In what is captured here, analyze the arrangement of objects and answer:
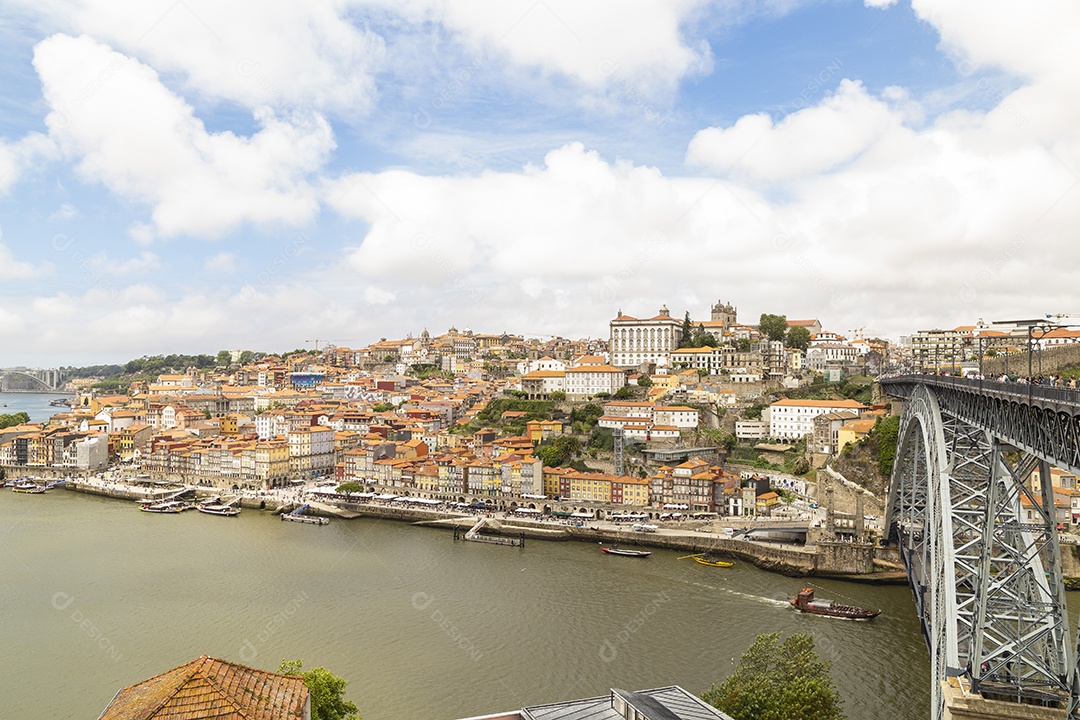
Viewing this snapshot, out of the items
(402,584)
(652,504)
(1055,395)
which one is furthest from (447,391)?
(1055,395)

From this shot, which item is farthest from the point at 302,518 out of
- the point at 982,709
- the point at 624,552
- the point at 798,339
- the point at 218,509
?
the point at 798,339

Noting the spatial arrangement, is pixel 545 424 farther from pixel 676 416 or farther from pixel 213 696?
pixel 213 696

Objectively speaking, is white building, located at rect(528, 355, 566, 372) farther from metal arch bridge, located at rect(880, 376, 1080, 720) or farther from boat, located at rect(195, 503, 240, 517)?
metal arch bridge, located at rect(880, 376, 1080, 720)

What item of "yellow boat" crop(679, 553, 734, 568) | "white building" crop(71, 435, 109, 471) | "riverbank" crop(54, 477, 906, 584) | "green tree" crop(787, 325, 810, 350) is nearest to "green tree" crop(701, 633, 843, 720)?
Answer: "riverbank" crop(54, 477, 906, 584)

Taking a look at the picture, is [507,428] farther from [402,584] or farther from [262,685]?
[262,685]

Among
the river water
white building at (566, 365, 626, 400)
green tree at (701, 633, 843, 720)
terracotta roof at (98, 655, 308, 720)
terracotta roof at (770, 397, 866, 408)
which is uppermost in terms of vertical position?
white building at (566, 365, 626, 400)

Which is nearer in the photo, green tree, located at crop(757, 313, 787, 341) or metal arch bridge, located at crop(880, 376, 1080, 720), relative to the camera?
metal arch bridge, located at crop(880, 376, 1080, 720)

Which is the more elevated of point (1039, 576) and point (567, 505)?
point (1039, 576)
